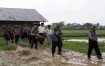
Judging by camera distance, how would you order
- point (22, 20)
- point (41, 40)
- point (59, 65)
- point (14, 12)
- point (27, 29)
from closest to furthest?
point (59, 65)
point (41, 40)
point (27, 29)
point (22, 20)
point (14, 12)

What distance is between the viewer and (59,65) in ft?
32.8

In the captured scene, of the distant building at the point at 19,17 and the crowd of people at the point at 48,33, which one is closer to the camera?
the crowd of people at the point at 48,33

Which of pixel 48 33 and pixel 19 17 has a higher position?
pixel 19 17

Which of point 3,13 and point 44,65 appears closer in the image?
point 44,65

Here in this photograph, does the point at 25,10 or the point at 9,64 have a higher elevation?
the point at 25,10

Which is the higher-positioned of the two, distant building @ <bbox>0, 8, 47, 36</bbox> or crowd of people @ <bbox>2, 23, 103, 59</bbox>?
distant building @ <bbox>0, 8, 47, 36</bbox>

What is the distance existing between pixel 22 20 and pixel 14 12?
3.37 meters

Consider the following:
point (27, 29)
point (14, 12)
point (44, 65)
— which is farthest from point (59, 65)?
point (14, 12)

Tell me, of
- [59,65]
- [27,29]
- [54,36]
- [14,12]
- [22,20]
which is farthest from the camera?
[14,12]

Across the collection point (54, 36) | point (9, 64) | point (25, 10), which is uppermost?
point (25, 10)

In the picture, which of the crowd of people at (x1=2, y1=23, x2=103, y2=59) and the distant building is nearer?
the crowd of people at (x1=2, y1=23, x2=103, y2=59)

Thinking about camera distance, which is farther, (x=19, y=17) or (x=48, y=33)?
(x=19, y=17)

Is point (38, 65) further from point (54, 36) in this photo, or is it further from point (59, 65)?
point (54, 36)

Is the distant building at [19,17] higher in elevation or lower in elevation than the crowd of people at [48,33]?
higher
